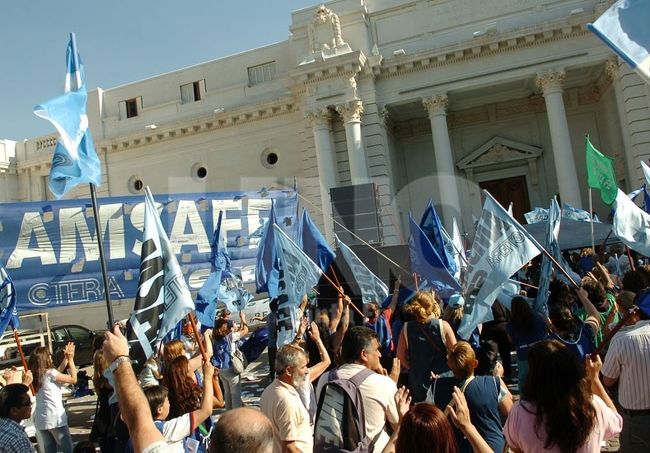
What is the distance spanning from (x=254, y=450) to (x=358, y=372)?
147cm

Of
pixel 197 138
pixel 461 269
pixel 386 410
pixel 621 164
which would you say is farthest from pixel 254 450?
pixel 197 138

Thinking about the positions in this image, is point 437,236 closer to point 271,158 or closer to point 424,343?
point 424,343

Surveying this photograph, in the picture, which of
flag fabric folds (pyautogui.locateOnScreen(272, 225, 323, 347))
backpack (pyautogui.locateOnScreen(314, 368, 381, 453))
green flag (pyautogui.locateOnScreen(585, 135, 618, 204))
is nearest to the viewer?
backpack (pyautogui.locateOnScreen(314, 368, 381, 453))

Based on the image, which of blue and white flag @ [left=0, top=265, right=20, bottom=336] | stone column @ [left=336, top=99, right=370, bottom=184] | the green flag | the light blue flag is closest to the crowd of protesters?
blue and white flag @ [left=0, top=265, right=20, bottom=336]

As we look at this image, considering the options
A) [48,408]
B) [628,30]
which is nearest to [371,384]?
[628,30]

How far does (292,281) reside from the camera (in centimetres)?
773

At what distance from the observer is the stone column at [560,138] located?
67.5 ft

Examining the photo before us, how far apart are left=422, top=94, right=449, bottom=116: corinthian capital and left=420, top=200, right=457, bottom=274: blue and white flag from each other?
1252 cm

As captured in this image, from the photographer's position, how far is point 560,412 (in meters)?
2.81

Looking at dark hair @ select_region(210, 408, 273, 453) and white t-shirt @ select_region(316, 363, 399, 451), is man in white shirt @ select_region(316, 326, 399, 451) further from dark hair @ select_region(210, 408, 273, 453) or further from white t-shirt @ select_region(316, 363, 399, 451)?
dark hair @ select_region(210, 408, 273, 453)

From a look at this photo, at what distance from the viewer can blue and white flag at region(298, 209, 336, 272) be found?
9.47m

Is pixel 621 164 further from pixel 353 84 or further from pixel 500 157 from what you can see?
pixel 353 84

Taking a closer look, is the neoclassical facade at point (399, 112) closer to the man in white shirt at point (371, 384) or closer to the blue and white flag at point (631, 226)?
the blue and white flag at point (631, 226)

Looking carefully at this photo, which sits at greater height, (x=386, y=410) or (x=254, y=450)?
(x=254, y=450)
